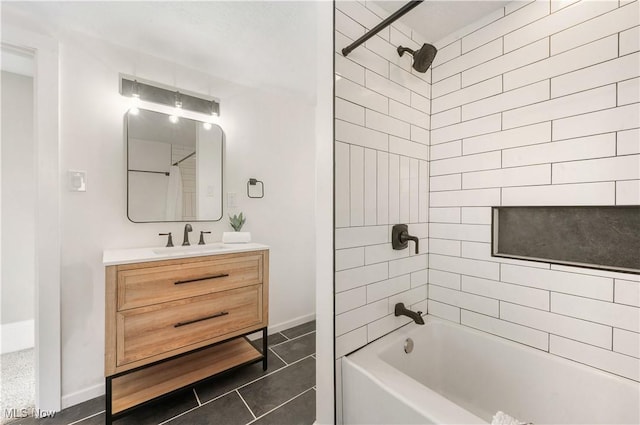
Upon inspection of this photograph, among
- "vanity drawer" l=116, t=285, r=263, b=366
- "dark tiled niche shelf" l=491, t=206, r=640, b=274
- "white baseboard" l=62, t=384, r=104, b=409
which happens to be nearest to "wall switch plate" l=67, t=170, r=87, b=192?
"vanity drawer" l=116, t=285, r=263, b=366

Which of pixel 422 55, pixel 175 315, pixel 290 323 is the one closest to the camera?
pixel 422 55

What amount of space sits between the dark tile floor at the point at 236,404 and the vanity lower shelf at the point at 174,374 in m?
0.08

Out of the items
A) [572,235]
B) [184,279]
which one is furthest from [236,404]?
[572,235]

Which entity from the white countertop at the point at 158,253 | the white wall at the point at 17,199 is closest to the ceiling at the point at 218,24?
the white wall at the point at 17,199

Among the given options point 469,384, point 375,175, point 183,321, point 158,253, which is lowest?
point 469,384

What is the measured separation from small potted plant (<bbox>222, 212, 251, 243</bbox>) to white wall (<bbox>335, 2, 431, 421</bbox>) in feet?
3.96

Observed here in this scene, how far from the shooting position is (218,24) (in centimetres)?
158

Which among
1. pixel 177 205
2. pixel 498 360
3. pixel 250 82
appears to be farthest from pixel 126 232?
pixel 498 360

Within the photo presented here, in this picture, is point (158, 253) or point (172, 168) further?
point (172, 168)

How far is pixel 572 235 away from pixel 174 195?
2.46 metres

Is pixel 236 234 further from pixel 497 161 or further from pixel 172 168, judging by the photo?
pixel 497 161

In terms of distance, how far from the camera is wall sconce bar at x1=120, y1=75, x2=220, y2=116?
5.89 feet

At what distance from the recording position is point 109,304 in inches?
53.1

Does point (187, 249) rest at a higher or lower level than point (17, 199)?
lower
